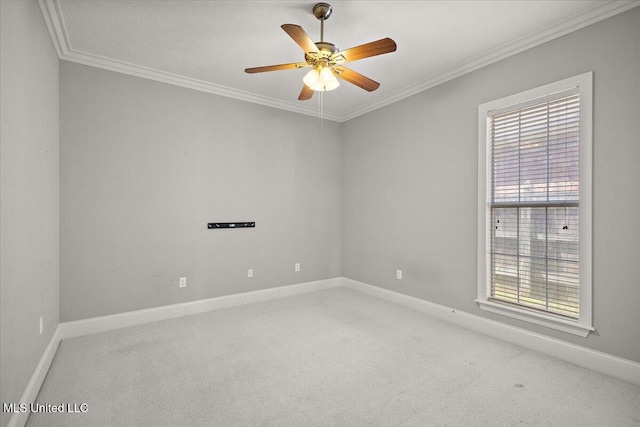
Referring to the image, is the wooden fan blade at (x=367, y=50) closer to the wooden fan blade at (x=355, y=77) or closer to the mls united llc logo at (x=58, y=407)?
the wooden fan blade at (x=355, y=77)

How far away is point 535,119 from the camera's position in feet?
9.16

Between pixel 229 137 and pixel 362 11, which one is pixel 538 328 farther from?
pixel 229 137

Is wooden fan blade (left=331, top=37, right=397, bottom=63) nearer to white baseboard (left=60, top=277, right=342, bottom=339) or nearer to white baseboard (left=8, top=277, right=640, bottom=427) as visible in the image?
white baseboard (left=8, top=277, right=640, bottom=427)

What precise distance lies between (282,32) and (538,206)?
2708 mm

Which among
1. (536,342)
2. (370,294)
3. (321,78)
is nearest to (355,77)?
(321,78)

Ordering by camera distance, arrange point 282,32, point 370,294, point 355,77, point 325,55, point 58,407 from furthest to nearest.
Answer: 1. point 370,294
2. point 282,32
3. point 355,77
4. point 325,55
5. point 58,407

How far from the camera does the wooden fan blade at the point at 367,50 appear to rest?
2037 millimetres

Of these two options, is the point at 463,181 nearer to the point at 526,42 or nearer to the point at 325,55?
the point at 526,42

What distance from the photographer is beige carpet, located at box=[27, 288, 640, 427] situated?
6.18 feet

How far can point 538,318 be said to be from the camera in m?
2.76

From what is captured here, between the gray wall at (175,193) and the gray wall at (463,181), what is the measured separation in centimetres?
81

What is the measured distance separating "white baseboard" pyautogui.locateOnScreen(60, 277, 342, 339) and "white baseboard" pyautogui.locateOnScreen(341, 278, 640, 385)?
1.50 meters

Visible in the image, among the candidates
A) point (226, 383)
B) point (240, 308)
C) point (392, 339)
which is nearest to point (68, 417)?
point (226, 383)

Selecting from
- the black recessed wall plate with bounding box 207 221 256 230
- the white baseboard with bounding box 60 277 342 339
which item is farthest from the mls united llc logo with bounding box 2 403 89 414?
the black recessed wall plate with bounding box 207 221 256 230
